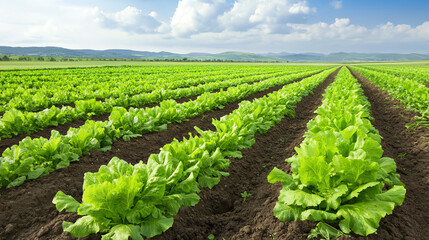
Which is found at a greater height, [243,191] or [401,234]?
[401,234]

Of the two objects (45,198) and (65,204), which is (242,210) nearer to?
(65,204)

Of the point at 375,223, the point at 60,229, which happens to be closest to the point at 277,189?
the point at 375,223

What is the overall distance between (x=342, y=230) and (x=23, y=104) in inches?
507

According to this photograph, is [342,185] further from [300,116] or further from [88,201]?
[300,116]

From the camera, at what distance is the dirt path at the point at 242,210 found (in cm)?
323

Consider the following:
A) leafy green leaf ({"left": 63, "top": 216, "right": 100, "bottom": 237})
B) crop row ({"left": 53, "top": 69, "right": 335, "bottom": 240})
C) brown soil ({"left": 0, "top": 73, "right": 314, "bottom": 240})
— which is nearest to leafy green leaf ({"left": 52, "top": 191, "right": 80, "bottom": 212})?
crop row ({"left": 53, "top": 69, "right": 335, "bottom": 240})

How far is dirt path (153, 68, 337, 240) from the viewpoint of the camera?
3227 millimetres

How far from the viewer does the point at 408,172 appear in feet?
17.5

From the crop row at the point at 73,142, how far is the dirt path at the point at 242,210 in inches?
114

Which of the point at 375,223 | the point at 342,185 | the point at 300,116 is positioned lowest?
the point at 300,116

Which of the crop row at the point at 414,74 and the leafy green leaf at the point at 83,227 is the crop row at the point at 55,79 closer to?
the leafy green leaf at the point at 83,227

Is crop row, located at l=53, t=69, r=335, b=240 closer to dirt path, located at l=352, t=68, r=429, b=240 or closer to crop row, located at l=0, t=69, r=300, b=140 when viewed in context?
dirt path, located at l=352, t=68, r=429, b=240

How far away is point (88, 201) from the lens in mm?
2920

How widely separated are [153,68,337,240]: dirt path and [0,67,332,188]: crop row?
2886mm
